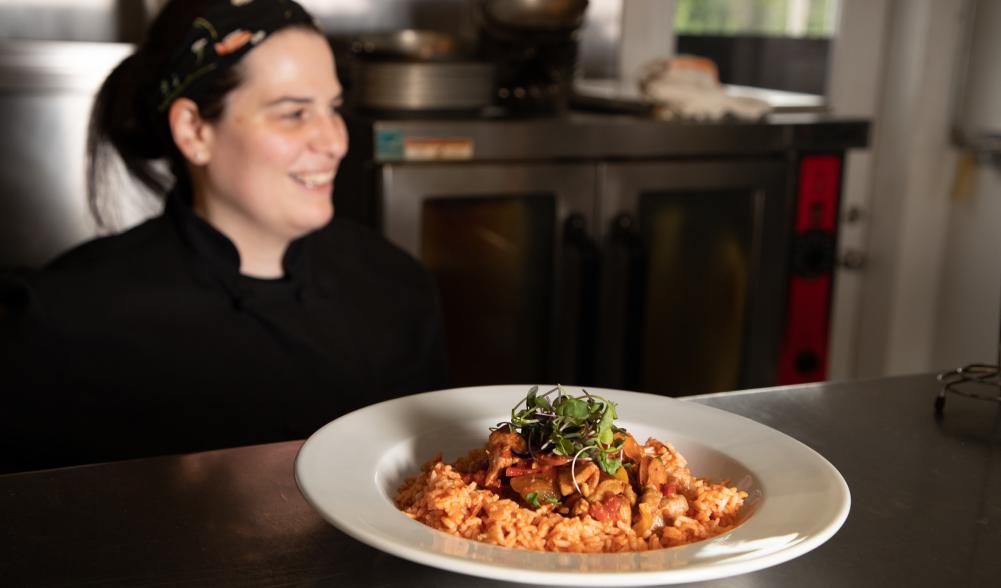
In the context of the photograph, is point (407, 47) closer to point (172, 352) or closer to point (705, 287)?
point (705, 287)

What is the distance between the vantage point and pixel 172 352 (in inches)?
64.5

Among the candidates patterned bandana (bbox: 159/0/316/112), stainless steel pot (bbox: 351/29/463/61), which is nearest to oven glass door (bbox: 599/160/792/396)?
stainless steel pot (bbox: 351/29/463/61)

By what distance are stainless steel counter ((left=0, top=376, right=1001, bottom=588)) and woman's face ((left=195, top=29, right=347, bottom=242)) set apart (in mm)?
725

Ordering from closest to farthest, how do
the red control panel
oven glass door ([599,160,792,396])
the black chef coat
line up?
the black chef coat, oven glass door ([599,160,792,396]), the red control panel

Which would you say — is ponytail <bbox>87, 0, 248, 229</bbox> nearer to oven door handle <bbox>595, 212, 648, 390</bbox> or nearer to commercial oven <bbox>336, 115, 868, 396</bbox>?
commercial oven <bbox>336, 115, 868, 396</bbox>

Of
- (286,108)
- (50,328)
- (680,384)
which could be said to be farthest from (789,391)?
(680,384)

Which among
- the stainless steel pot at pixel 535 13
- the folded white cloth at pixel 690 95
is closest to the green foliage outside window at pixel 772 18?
the folded white cloth at pixel 690 95

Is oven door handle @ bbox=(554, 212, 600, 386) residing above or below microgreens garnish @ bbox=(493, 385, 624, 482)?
below

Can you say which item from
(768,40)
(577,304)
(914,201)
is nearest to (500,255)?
(577,304)

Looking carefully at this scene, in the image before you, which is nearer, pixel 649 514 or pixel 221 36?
pixel 649 514

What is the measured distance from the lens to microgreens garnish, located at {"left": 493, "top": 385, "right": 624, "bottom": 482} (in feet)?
2.84

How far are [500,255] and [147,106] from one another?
81cm

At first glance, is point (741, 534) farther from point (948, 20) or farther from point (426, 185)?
point (948, 20)

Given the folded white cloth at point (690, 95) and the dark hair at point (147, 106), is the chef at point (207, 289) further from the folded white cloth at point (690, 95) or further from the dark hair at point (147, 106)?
the folded white cloth at point (690, 95)
